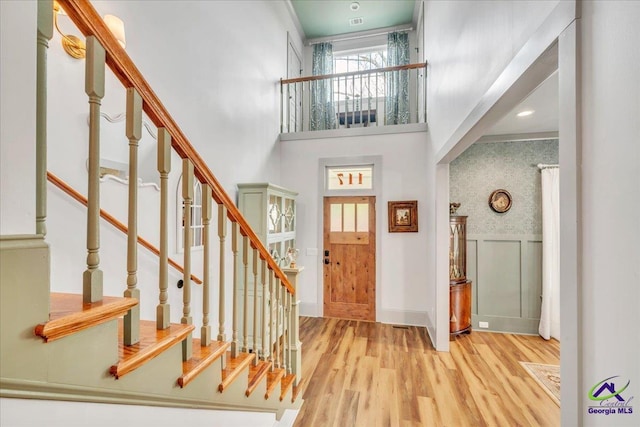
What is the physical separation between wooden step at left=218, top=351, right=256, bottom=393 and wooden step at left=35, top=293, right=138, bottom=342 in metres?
0.71

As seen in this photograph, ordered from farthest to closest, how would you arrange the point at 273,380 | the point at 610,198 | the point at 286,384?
the point at 286,384
the point at 273,380
the point at 610,198

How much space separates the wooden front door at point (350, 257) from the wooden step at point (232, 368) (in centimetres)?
304

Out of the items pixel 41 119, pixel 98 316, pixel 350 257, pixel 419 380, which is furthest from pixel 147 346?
pixel 350 257

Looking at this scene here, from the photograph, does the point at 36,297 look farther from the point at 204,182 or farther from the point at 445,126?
the point at 445,126

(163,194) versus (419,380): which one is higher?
(163,194)

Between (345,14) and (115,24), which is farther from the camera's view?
(345,14)

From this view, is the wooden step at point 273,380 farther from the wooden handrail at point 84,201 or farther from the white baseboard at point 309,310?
the white baseboard at point 309,310

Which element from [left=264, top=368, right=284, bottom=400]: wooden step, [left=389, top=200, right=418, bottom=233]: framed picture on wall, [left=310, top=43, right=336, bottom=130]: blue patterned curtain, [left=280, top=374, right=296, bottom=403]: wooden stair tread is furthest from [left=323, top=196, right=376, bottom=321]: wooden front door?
[left=264, top=368, right=284, bottom=400]: wooden step

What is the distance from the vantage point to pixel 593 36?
85 cm

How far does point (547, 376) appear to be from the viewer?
9.36ft

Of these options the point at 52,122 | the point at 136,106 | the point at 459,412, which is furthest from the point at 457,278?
the point at 52,122

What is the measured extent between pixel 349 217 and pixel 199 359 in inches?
143

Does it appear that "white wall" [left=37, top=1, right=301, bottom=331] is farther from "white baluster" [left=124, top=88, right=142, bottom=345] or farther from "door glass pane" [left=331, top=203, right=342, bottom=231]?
"door glass pane" [left=331, top=203, right=342, bottom=231]

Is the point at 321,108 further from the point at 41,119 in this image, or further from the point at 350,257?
the point at 41,119
